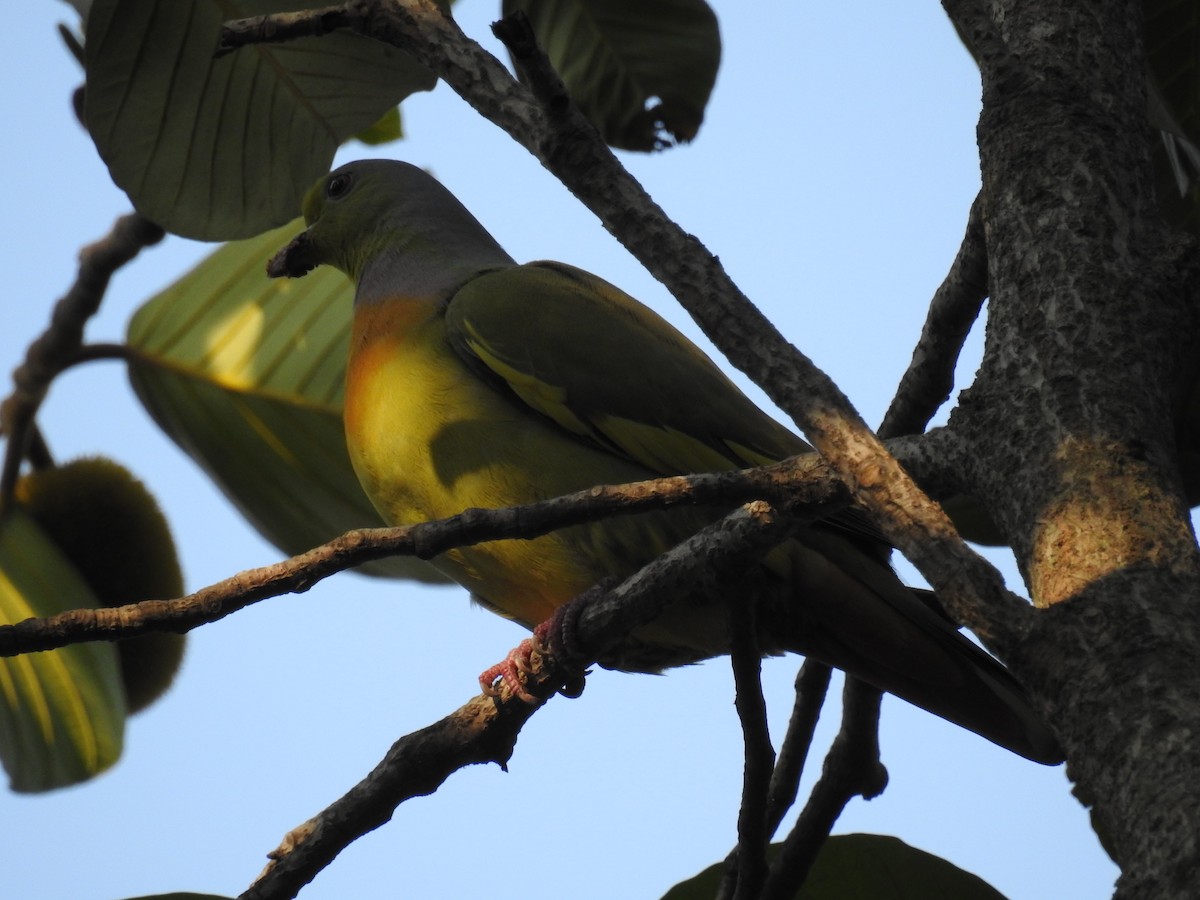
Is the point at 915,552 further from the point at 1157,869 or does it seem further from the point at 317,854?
the point at 317,854

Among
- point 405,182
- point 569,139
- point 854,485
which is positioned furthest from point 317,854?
point 405,182

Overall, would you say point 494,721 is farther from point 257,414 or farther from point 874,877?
point 257,414

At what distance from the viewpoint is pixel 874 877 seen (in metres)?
2.12

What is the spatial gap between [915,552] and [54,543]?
2394 mm

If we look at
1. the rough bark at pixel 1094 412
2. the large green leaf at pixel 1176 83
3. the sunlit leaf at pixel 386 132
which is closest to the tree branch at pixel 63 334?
the sunlit leaf at pixel 386 132

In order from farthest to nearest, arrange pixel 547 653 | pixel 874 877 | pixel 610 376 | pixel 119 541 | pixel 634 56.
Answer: pixel 119 541
pixel 634 56
pixel 610 376
pixel 874 877
pixel 547 653

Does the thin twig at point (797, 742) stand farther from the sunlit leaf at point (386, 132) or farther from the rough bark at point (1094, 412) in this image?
the sunlit leaf at point (386, 132)

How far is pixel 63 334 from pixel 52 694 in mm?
831

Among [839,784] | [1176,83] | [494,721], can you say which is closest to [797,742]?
[839,784]

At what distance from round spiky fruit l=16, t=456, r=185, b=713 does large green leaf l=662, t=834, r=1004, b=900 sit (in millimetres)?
1570

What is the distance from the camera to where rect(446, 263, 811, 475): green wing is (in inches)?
103

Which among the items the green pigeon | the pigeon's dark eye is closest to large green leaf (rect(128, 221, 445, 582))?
the green pigeon

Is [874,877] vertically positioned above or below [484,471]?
below

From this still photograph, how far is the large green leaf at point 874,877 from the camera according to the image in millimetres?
2045
